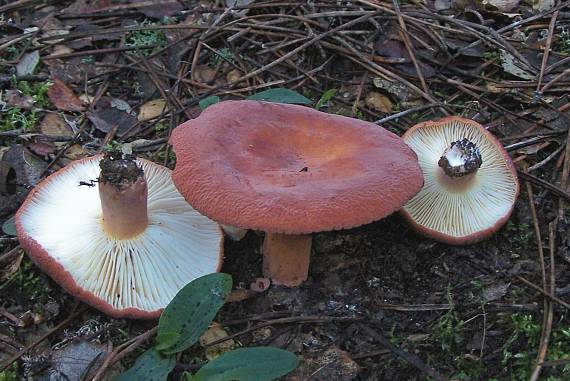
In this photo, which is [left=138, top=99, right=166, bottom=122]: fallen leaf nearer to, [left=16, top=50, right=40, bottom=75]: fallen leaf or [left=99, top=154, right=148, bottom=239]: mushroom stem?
[left=16, top=50, right=40, bottom=75]: fallen leaf

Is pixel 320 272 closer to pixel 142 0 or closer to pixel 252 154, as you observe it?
pixel 252 154

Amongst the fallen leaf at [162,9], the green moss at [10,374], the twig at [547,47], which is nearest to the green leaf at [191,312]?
the green moss at [10,374]

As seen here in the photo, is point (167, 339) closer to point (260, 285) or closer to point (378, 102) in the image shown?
point (260, 285)

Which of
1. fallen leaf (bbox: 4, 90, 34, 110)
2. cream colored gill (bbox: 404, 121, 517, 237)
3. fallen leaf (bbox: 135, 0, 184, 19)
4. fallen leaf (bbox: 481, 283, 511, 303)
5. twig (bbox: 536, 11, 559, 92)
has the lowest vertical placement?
fallen leaf (bbox: 481, 283, 511, 303)

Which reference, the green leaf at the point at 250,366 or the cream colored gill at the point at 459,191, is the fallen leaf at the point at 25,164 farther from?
the cream colored gill at the point at 459,191

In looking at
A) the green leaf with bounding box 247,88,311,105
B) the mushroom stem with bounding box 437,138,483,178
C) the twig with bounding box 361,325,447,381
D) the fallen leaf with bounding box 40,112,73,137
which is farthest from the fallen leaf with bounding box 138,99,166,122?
the twig with bounding box 361,325,447,381

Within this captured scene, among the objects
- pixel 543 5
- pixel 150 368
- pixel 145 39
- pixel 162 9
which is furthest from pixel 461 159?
pixel 162 9
